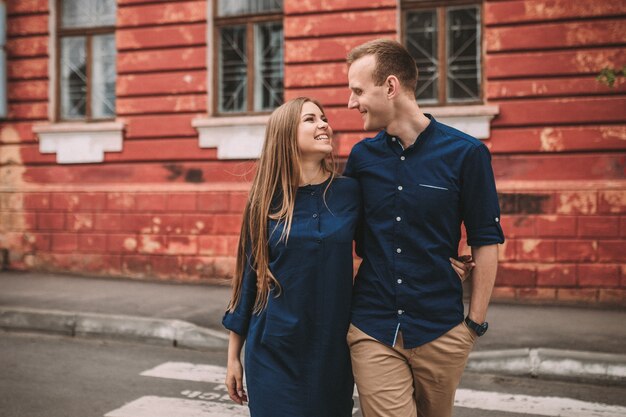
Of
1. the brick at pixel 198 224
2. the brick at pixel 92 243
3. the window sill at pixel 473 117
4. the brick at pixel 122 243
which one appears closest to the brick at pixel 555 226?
the window sill at pixel 473 117

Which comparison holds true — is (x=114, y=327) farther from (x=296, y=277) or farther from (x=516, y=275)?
(x=296, y=277)

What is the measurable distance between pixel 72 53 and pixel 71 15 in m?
0.61

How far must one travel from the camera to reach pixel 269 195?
8.97 ft

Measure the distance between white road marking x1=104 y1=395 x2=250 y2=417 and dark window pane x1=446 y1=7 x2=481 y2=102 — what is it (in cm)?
611

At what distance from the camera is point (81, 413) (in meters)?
4.77

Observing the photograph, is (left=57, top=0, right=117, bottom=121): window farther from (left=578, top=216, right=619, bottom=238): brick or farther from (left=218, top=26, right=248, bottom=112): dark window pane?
(left=578, top=216, right=619, bottom=238): brick

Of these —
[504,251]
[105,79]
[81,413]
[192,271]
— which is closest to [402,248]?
[81,413]

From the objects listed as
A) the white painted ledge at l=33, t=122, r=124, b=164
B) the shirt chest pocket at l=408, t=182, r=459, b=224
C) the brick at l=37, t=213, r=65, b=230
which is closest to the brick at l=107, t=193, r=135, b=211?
the white painted ledge at l=33, t=122, r=124, b=164

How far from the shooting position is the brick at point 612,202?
8.80 meters

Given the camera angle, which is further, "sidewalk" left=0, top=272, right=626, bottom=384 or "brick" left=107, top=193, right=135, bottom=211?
"brick" left=107, top=193, right=135, bottom=211

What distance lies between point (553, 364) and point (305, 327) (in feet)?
13.0

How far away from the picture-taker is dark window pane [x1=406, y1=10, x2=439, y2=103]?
32.7 feet

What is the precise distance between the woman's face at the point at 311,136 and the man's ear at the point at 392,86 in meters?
0.26

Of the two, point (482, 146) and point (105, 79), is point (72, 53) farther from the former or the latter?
point (482, 146)
